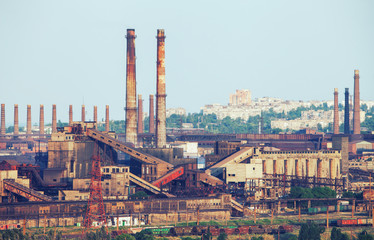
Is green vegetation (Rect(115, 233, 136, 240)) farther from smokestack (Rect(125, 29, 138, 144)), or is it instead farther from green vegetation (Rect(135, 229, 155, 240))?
smokestack (Rect(125, 29, 138, 144))

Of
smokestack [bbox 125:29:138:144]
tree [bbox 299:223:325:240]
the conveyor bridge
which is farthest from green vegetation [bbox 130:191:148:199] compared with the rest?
smokestack [bbox 125:29:138:144]

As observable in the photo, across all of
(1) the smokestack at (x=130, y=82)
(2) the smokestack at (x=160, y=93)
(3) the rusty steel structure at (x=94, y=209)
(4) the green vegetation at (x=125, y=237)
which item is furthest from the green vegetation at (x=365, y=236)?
(1) the smokestack at (x=130, y=82)

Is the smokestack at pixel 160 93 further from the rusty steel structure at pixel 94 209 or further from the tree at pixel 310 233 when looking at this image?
the tree at pixel 310 233

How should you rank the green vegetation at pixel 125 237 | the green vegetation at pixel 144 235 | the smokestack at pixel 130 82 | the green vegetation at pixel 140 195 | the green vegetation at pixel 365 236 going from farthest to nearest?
the smokestack at pixel 130 82, the green vegetation at pixel 140 195, the green vegetation at pixel 365 236, the green vegetation at pixel 144 235, the green vegetation at pixel 125 237

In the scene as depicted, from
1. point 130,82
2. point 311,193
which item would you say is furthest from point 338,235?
point 130,82

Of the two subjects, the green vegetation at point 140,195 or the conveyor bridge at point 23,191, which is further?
the green vegetation at point 140,195

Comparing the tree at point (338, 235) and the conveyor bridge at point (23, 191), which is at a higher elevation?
the conveyor bridge at point (23, 191)

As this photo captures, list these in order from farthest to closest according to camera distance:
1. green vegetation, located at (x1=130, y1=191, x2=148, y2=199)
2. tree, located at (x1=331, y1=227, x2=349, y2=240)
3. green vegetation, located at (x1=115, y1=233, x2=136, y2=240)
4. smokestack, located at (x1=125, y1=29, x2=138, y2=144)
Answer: smokestack, located at (x1=125, y1=29, x2=138, y2=144) → green vegetation, located at (x1=130, y1=191, x2=148, y2=199) → tree, located at (x1=331, y1=227, x2=349, y2=240) → green vegetation, located at (x1=115, y1=233, x2=136, y2=240)

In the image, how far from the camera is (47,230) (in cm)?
11356

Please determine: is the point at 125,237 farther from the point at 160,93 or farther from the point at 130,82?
the point at 130,82

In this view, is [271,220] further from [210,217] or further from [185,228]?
[185,228]

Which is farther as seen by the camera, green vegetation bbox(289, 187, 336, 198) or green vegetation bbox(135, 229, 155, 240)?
green vegetation bbox(289, 187, 336, 198)

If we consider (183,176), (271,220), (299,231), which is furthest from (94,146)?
(299,231)

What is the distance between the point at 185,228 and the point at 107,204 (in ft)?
48.8
